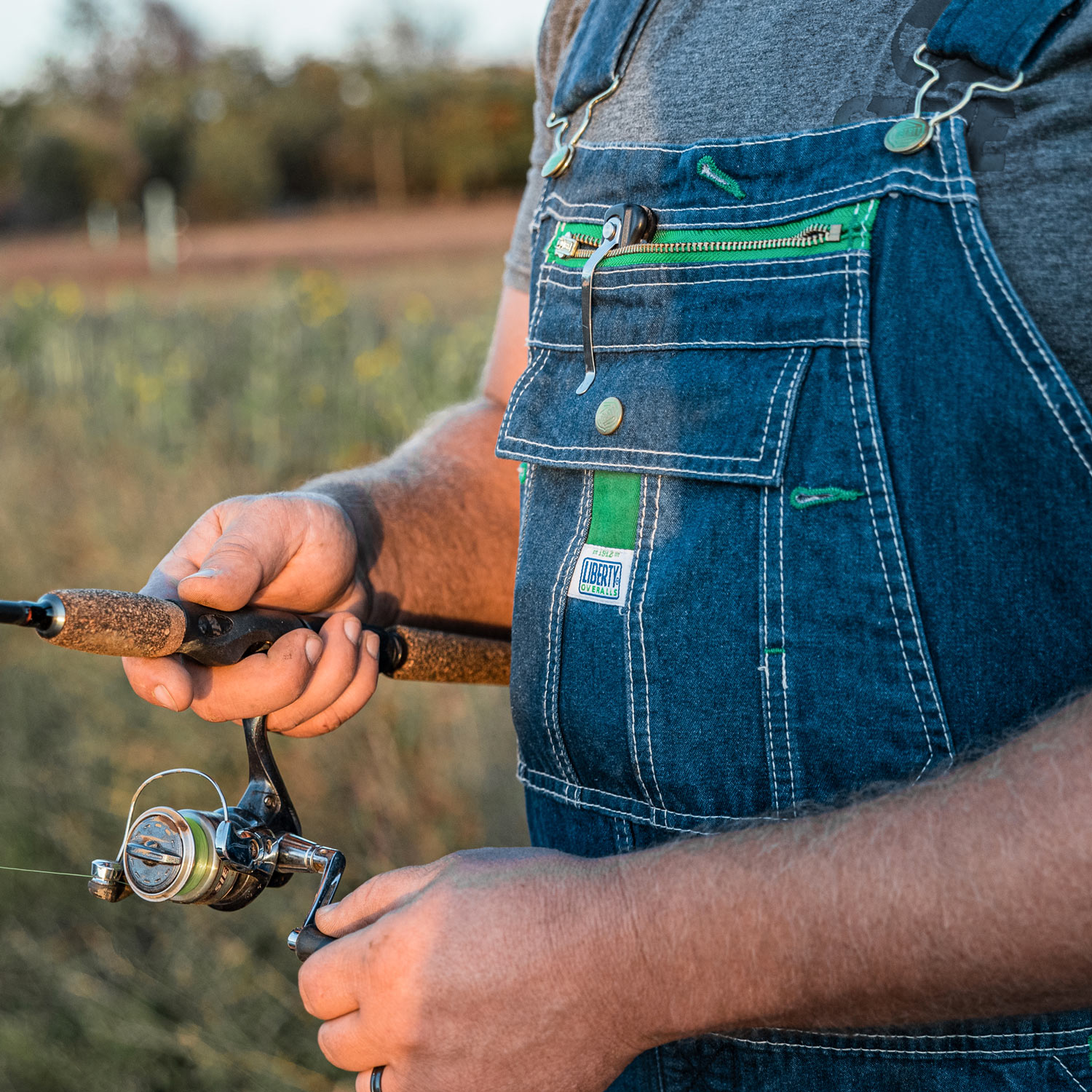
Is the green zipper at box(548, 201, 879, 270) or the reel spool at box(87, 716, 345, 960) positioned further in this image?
the reel spool at box(87, 716, 345, 960)

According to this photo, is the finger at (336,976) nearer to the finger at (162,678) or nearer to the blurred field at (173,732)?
the finger at (162,678)

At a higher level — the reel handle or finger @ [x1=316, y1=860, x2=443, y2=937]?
finger @ [x1=316, y1=860, x2=443, y2=937]

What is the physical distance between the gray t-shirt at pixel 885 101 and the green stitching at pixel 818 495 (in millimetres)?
222

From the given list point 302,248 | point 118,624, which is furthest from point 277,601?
point 302,248

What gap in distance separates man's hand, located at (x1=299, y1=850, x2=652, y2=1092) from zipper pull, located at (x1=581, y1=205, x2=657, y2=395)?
60 cm

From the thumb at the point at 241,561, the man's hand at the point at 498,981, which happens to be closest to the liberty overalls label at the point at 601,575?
the man's hand at the point at 498,981

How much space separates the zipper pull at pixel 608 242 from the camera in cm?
131

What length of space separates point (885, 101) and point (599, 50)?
1.48 ft

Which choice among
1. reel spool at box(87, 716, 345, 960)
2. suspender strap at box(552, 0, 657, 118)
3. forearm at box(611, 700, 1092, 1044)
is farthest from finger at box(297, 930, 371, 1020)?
suspender strap at box(552, 0, 657, 118)

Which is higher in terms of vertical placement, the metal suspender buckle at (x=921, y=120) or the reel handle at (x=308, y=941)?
the metal suspender buckle at (x=921, y=120)

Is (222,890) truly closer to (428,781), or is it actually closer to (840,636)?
(840,636)

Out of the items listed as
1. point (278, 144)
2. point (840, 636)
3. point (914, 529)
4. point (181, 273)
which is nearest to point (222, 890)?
point (840, 636)

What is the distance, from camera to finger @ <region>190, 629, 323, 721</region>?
4.77 feet

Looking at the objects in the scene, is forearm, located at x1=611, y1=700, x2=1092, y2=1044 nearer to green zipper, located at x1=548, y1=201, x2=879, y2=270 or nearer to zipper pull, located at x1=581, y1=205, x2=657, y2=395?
green zipper, located at x1=548, y1=201, x2=879, y2=270
